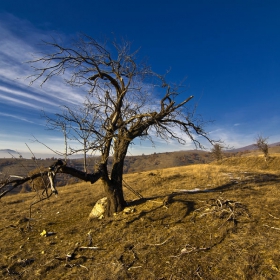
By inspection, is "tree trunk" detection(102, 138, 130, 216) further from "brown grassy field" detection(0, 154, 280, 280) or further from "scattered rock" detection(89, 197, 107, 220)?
"brown grassy field" detection(0, 154, 280, 280)

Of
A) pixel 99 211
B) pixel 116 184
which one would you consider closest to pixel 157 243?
pixel 116 184

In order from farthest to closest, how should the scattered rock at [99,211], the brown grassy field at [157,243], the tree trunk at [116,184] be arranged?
1. the scattered rock at [99,211]
2. the tree trunk at [116,184]
3. the brown grassy field at [157,243]

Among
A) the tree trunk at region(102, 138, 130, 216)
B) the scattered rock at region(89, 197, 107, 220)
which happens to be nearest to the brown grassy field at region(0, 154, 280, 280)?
the scattered rock at region(89, 197, 107, 220)

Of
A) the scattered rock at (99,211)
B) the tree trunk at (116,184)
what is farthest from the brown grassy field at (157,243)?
the tree trunk at (116,184)

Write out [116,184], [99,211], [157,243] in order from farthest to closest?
[99,211]
[116,184]
[157,243]

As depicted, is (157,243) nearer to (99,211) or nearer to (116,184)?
(116,184)

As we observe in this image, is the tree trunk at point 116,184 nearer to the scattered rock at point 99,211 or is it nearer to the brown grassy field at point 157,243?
the scattered rock at point 99,211

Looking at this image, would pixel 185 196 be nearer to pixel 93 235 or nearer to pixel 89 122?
pixel 93 235

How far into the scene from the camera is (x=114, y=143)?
326 inches

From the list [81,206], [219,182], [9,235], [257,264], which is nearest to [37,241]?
[9,235]

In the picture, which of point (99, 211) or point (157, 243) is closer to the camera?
point (157, 243)

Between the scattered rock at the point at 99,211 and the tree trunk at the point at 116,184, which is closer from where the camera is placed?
the tree trunk at the point at 116,184

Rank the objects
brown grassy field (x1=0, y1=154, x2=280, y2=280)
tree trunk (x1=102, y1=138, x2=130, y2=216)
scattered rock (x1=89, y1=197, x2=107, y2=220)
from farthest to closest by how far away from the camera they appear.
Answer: scattered rock (x1=89, y1=197, x2=107, y2=220) < tree trunk (x1=102, y1=138, x2=130, y2=216) < brown grassy field (x1=0, y1=154, x2=280, y2=280)

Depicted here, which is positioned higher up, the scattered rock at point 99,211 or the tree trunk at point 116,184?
the tree trunk at point 116,184
